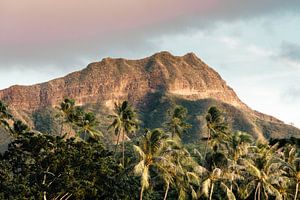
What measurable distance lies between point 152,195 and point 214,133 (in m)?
21.6

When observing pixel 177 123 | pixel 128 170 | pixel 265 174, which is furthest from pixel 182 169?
pixel 177 123

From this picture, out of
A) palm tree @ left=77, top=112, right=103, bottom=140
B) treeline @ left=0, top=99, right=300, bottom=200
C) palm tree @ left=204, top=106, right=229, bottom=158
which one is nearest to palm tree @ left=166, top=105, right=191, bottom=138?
palm tree @ left=204, top=106, right=229, bottom=158

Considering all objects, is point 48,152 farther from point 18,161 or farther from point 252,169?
point 252,169

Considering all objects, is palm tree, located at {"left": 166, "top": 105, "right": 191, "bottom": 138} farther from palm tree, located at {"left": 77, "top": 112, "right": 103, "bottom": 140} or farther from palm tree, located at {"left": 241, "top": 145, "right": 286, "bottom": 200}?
palm tree, located at {"left": 241, "top": 145, "right": 286, "bottom": 200}

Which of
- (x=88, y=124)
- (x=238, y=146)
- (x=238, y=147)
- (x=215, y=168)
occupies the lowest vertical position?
A: (x=215, y=168)

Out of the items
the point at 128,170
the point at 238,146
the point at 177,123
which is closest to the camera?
the point at 128,170

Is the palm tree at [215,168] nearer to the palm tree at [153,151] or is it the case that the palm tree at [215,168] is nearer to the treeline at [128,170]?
the treeline at [128,170]

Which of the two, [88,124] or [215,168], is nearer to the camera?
[215,168]

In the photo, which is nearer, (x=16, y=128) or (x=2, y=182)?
(x=2, y=182)

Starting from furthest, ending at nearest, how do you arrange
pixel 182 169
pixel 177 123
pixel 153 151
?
1. pixel 177 123
2. pixel 182 169
3. pixel 153 151

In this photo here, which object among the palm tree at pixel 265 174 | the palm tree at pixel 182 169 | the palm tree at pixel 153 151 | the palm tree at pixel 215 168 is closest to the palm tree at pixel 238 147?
the palm tree at pixel 265 174

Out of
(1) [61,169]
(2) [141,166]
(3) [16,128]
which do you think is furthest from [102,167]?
(3) [16,128]

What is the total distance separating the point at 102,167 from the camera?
222 ft

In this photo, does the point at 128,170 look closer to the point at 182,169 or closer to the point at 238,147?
the point at 182,169
